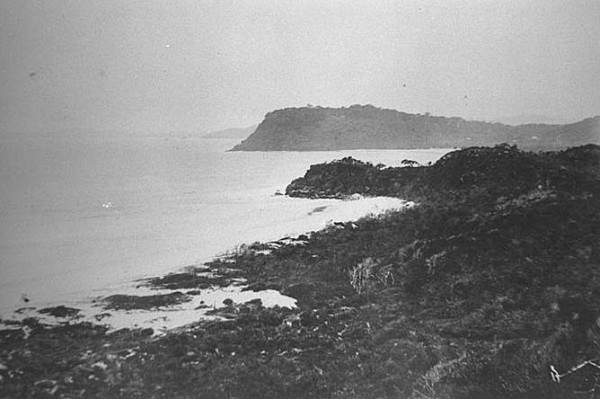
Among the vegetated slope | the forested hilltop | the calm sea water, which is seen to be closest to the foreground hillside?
the vegetated slope

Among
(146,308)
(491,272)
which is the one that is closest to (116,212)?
(146,308)

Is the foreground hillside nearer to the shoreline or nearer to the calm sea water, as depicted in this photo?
the shoreline

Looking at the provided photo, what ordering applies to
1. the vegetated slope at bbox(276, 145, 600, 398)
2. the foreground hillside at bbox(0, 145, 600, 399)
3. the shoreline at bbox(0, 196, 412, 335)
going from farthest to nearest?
the shoreline at bbox(0, 196, 412, 335), the vegetated slope at bbox(276, 145, 600, 398), the foreground hillside at bbox(0, 145, 600, 399)

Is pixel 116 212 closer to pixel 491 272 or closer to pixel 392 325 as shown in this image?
pixel 392 325

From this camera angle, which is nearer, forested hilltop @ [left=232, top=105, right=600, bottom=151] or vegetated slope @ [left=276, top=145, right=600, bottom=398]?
vegetated slope @ [left=276, top=145, right=600, bottom=398]

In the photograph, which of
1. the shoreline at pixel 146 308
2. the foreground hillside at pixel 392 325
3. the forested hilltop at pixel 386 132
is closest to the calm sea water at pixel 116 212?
the shoreline at pixel 146 308
